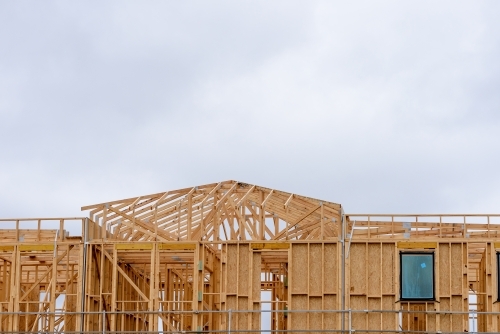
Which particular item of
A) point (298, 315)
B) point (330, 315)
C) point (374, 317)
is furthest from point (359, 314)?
point (298, 315)

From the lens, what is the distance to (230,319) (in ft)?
124

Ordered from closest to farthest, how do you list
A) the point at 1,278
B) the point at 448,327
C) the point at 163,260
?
the point at 448,327 < the point at 163,260 < the point at 1,278

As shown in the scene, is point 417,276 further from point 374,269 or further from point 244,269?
point 244,269

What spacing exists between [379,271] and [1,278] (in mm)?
17679

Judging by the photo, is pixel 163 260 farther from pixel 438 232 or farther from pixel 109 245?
pixel 438 232

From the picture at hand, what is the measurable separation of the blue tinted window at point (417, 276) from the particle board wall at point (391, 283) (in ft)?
0.71

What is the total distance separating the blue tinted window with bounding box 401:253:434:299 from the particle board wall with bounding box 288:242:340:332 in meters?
2.33

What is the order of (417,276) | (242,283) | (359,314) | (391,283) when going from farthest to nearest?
(242,283) → (417,276) → (391,283) → (359,314)

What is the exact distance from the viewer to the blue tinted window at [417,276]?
37.8m

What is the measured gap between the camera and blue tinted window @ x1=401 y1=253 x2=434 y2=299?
3784 centimetres

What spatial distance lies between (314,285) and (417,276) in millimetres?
3579

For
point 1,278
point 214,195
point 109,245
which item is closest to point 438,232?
point 214,195

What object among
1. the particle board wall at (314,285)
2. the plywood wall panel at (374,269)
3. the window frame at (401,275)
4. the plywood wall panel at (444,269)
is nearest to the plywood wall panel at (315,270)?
the particle board wall at (314,285)

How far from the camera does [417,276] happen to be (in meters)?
38.0
